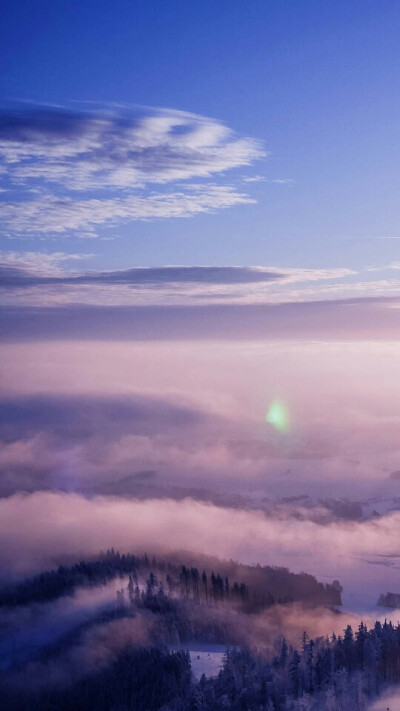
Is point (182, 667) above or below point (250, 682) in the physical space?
below

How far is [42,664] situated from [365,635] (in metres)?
85.8

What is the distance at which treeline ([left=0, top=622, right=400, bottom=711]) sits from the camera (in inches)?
5315

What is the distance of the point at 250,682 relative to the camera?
13975cm

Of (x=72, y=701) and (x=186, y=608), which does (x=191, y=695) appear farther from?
(x=186, y=608)

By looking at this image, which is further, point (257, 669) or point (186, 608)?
point (186, 608)

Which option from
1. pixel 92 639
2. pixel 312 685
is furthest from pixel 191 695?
pixel 92 639

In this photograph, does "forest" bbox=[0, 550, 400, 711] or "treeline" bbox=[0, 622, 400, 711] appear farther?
"forest" bbox=[0, 550, 400, 711]

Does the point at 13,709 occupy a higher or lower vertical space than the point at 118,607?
lower

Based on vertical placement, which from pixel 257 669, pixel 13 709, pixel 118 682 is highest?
pixel 257 669

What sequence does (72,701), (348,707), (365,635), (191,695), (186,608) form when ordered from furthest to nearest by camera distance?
1. (186,608)
2. (72,701)
3. (365,635)
4. (191,695)
5. (348,707)

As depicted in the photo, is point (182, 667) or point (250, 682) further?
point (182, 667)

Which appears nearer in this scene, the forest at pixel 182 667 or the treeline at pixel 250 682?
the treeline at pixel 250 682

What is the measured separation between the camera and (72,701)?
533 ft

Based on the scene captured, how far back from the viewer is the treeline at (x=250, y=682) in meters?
135
